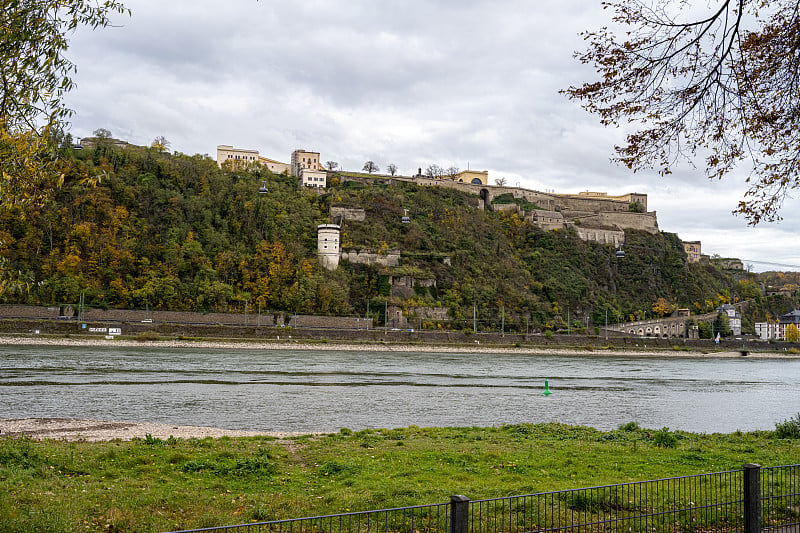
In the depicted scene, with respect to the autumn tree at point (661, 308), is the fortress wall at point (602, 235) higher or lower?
higher

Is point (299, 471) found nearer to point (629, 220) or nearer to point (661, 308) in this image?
point (661, 308)

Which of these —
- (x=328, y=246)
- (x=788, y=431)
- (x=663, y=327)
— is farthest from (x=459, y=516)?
(x=663, y=327)

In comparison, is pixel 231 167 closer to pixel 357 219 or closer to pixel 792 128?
pixel 357 219

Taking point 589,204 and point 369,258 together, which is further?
point 589,204

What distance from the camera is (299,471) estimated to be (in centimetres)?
852

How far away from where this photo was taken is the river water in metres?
18.2

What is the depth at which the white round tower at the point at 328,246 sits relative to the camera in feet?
271

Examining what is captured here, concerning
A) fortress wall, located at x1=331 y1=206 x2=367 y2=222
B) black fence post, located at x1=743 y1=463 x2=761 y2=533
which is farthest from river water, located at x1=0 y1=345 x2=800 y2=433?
fortress wall, located at x1=331 y1=206 x2=367 y2=222

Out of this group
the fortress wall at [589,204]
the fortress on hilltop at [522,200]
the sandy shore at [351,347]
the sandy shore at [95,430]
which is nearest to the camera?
the sandy shore at [95,430]

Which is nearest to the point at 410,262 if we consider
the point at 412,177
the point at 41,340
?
the point at 412,177

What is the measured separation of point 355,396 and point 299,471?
50.9ft

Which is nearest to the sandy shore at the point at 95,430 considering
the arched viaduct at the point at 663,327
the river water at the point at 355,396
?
the river water at the point at 355,396

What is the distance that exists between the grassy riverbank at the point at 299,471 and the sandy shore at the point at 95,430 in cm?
195

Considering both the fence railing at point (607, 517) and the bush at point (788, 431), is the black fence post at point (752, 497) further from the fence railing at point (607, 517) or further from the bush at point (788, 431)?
the bush at point (788, 431)
